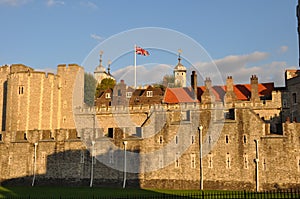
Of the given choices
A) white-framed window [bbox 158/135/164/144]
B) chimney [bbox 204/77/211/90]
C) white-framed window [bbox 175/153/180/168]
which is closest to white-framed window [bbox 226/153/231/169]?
white-framed window [bbox 175/153/180/168]

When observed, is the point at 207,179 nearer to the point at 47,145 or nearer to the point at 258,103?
the point at 47,145

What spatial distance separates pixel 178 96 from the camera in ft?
215

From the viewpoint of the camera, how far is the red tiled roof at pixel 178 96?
63938 millimetres

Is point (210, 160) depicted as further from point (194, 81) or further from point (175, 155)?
point (194, 81)

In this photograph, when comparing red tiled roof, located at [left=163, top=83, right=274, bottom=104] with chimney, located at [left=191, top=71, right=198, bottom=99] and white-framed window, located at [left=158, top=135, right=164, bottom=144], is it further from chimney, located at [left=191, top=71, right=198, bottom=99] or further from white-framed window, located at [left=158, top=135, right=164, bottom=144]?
white-framed window, located at [left=158, top=135, right=164, bottom=144]

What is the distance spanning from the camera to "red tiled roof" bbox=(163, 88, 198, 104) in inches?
2517

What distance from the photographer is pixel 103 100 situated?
69.4 meters

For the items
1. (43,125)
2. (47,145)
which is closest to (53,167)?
(47,145)

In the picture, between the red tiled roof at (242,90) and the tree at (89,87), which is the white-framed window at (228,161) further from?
the tree at (89,87)

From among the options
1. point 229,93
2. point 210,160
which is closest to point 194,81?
point 229,93

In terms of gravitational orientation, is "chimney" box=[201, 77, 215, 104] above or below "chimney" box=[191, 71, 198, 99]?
below

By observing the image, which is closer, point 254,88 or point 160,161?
point 160,161

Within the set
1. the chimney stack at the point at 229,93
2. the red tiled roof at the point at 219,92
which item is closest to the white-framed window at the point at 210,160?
the chimney stack at the point at 229,93

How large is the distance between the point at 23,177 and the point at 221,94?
3144 centimetres
